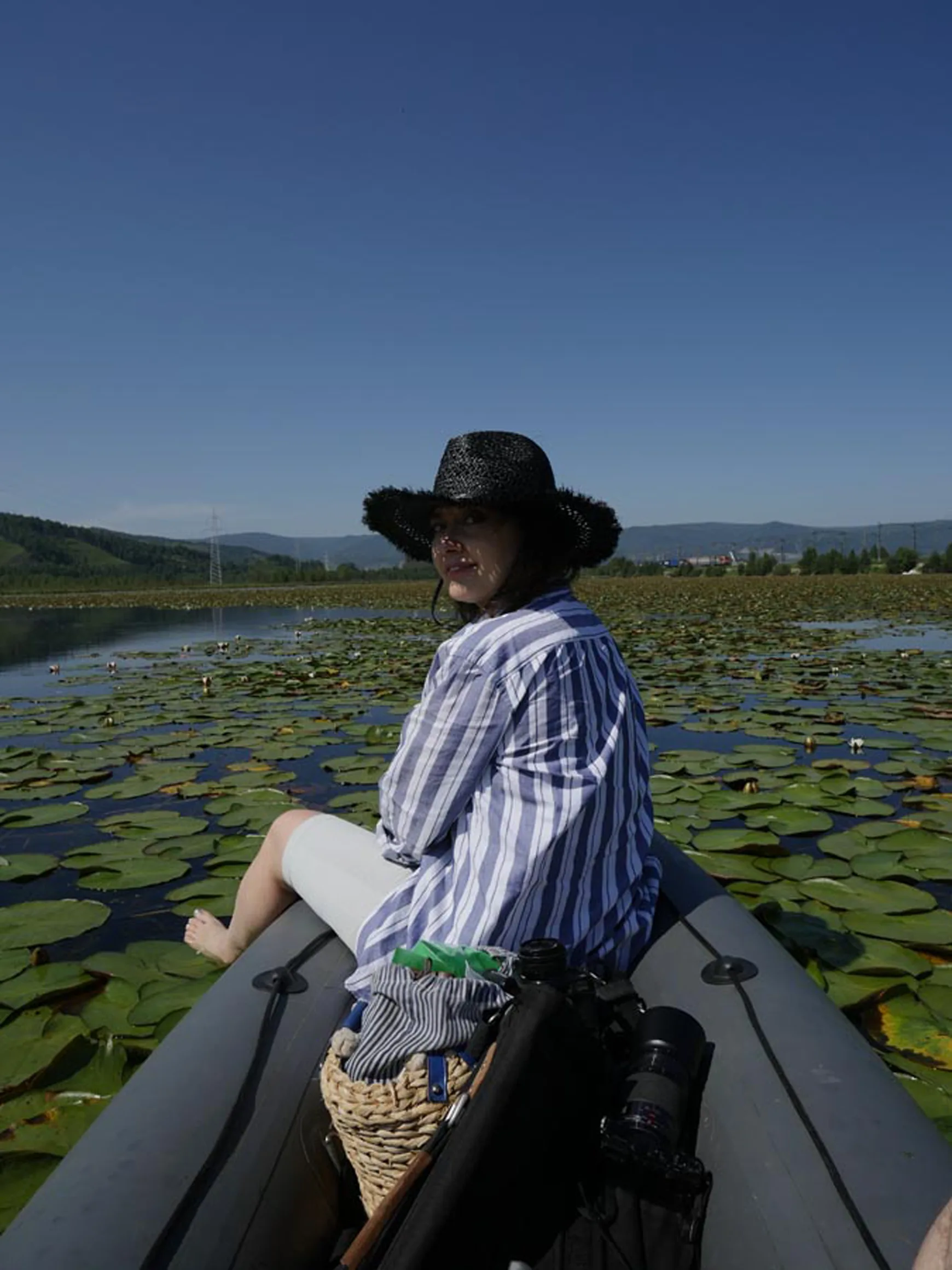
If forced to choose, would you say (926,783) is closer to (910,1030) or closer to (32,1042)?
(910,1030)

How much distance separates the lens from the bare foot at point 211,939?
86.7 inches

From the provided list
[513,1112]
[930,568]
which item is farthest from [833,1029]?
[930,568]

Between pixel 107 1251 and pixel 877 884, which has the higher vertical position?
pixel 107 1251

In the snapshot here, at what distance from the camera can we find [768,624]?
12.4 meters

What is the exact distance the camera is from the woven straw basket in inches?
39.7

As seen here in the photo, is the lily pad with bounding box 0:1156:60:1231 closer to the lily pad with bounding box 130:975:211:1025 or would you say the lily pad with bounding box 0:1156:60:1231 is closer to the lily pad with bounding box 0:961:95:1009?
the lily pad with bounding box 130:975:211:1025

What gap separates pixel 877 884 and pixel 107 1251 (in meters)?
2.35

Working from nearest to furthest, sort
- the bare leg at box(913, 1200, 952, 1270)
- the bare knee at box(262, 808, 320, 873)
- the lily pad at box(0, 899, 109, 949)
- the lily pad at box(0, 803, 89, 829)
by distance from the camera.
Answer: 1. the bare leg at box(913, 1200, 952, 1270)
2. the bare knee at box(262, 808, 320, 873)
3. the lily pad at box(0, 899, 109, 949)
4. the lily pad at box(0, 803, 89, 829)

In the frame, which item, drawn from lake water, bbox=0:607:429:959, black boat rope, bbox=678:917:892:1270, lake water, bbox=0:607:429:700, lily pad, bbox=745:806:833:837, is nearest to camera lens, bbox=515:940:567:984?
black boat rope, bbox=678:917:892:1270

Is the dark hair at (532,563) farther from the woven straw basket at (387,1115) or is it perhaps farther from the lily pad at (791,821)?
the lily pad at (791,821)

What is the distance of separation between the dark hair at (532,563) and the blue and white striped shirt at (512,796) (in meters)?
0.13

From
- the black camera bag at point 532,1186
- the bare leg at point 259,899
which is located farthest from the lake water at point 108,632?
the black camera bag at point 532,1186

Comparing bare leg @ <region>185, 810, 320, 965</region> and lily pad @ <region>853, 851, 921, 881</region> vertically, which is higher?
bare leg @ <region>185, 810, 320, 965</region>

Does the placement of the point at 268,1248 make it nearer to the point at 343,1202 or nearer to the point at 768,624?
the point at 343,1202
